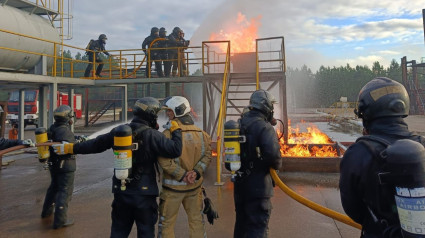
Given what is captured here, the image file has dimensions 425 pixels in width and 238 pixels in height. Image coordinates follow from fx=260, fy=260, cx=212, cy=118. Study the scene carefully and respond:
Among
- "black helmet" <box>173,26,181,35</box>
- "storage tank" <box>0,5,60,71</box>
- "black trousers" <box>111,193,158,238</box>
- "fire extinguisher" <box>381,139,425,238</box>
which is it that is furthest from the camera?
"black helmet" <box>173,26,181,35</box>

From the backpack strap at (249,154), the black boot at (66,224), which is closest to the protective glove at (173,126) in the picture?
the backpack strap at (249,154)

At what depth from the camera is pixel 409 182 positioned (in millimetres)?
1184

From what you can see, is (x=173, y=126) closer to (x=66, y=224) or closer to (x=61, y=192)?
(x=61, y=192)

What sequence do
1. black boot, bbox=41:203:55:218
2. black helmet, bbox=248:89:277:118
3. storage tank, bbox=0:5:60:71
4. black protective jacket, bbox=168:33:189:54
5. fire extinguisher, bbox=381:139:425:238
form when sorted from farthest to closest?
black protective jacket, bbox=168:33:189:54
storage tank, bbox=0:5:60:71
black boot, bbox=41:203:55:218
black helmet, bbox=248:89:277:118
fire extinguisher, bbox=381:139:425:238

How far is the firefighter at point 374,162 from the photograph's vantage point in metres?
1.37

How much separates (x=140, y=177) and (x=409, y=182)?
7.27 feet

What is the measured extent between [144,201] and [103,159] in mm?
7353

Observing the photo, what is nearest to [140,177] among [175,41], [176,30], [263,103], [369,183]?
[263,103]

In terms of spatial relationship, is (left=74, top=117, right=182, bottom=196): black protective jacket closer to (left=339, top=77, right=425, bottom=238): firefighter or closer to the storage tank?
(left=339, top=77, right=425, bottom=238): firefighter

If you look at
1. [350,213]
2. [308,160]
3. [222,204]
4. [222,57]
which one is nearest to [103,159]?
[222,204]

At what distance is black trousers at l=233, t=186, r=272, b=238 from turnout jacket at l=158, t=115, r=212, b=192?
53 centimetres

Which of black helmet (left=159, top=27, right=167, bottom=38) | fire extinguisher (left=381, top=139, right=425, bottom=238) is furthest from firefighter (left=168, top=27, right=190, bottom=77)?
fire extinguisher (left=381, top=139, right=425, bottom=238)

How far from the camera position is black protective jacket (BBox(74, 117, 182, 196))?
8.61 feet

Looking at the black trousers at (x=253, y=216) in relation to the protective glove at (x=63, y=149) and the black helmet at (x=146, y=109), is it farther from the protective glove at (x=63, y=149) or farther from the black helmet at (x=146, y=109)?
the protective glove at (x=63, y=149)
